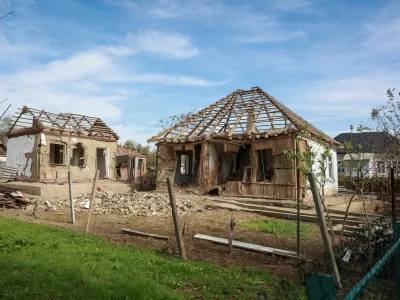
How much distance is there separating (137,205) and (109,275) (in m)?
8.94

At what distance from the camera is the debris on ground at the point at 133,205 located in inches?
534

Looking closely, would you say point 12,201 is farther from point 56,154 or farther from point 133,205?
point 56,154

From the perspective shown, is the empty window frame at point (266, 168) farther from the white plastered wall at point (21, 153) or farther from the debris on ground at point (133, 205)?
the white plastered wall at point (21, 153)

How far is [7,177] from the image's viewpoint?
2270 cm

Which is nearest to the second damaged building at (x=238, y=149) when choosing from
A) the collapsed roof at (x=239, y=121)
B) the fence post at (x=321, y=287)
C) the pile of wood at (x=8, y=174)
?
the collapsed roof at (x=239, y=121)

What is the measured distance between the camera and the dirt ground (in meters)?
7.19

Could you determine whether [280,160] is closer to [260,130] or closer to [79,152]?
[260,130]

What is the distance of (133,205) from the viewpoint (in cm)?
1432

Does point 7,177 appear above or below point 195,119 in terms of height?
below

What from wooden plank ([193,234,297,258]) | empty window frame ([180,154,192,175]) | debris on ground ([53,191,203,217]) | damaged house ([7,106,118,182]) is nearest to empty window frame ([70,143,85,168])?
damaged house ([7,106,118,182])

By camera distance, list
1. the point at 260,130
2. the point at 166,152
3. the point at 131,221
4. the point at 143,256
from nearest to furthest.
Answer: the point at 143,256 → the point at 131,221 → the point at 260,130 → the point at 166,152

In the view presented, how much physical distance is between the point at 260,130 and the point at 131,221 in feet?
30.2

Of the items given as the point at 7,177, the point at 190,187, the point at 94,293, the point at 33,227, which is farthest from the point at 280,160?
the point at 7,177

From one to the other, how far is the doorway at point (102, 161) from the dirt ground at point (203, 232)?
10.6 m
